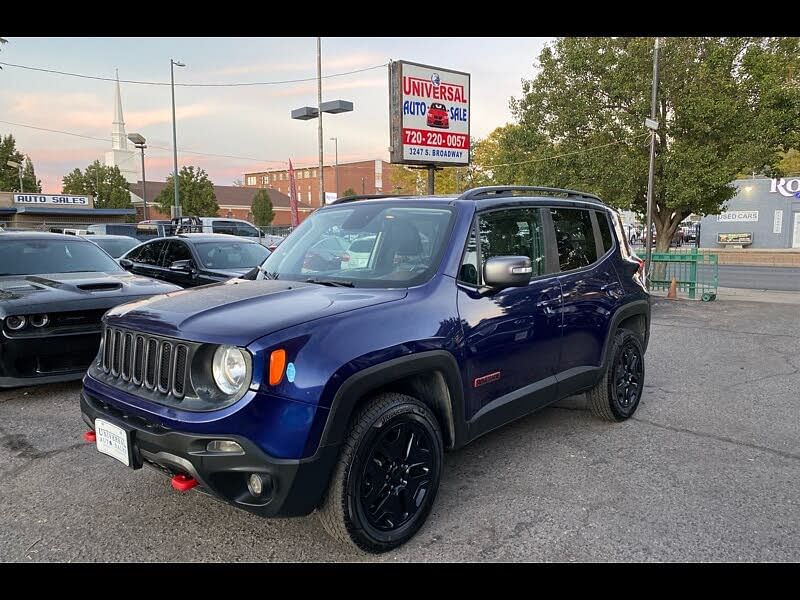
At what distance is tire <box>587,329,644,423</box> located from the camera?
4.70 meters

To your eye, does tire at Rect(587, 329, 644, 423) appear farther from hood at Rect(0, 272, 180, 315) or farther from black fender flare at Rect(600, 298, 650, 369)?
hood at Rect(0, 272, 180, 315)

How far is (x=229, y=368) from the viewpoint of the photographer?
8.59ft

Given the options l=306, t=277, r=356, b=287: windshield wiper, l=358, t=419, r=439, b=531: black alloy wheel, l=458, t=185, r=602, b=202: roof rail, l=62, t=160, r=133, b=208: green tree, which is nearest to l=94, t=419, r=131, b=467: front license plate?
l=358, t=419, r=439, b=531: black alloy wheel

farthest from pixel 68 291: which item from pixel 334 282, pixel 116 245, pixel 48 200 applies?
pixel 48 200

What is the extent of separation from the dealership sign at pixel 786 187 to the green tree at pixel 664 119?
24.0 m

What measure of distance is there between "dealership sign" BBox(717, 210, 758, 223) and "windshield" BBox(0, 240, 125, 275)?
40.0 metres

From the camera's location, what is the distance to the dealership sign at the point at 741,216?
1501 inches

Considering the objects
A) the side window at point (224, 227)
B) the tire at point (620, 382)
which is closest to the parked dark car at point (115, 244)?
the side window at point (224, 227)

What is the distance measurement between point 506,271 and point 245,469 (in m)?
1.71

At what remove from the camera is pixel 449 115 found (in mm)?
13641

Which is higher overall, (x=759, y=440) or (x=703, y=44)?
(x=703, y=44)

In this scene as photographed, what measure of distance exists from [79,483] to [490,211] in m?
3.16
